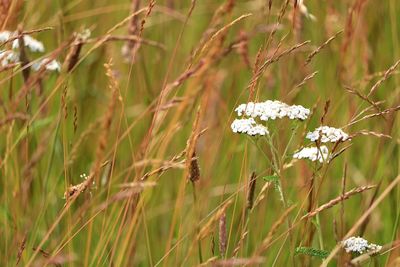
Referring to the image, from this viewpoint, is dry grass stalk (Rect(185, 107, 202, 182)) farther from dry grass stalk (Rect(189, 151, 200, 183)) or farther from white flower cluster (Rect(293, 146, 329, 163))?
white flower cluster (Rect(293, 146, 329, 163))

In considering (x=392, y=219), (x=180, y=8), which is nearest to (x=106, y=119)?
(x=392, y=219)

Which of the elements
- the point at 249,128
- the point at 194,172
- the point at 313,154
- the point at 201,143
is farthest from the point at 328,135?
the point at 201,143

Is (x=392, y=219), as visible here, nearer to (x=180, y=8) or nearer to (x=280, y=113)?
(x=280, y=113)

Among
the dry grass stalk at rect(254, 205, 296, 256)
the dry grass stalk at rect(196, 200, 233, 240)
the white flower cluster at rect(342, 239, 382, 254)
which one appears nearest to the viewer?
the dry grass stalk at rect(254, 205, 296, 256)

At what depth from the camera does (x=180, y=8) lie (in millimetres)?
4266

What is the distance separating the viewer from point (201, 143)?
10.9 ft

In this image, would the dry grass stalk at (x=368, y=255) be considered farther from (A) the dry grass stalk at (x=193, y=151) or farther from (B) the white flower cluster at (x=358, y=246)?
(A) the dry grass stalk at (x=193, y=151)

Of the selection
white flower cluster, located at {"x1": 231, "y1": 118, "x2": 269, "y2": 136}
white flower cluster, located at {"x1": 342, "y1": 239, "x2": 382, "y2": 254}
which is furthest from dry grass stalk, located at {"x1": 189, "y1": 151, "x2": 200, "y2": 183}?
white flower cluster, located at {"x1": 342, "y1": 239, "x2": 382, "y2": 254}

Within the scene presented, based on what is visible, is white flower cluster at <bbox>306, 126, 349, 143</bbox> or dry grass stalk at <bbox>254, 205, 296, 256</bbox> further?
white flower cluster at <bbox>306, 126, 349, 143</bbox>

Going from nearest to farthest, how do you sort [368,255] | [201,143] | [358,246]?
1. [368,255]
2. [358,246]
3. [201,143]

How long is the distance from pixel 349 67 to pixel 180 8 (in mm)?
1328

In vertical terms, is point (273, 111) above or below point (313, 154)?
above

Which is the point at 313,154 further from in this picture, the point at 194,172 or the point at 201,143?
the point at 201,143

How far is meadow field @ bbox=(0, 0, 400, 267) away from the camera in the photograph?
6.14 ft
